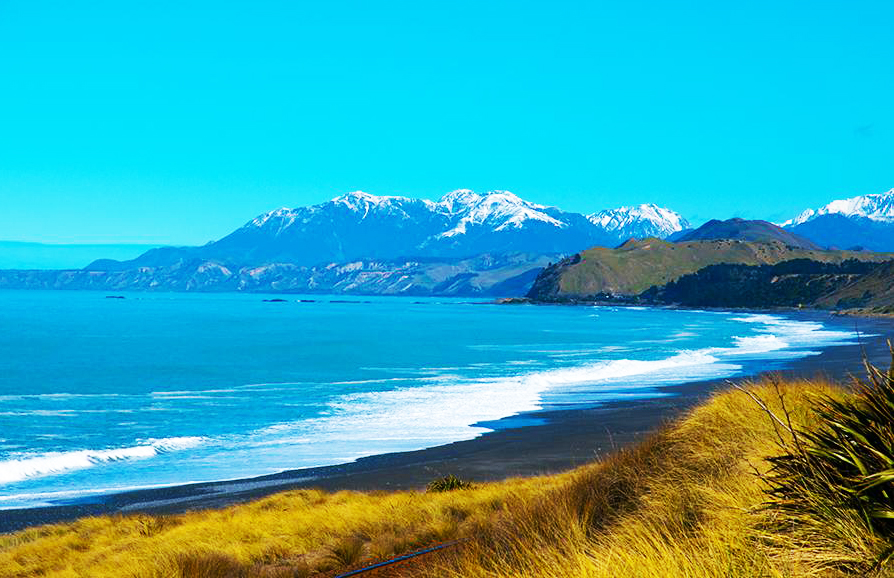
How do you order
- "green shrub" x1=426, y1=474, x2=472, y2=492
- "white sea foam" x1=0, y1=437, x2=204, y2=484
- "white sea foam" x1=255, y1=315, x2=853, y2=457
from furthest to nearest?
1. "white sea foam" x1=255, y1=315, x2=853, y2=457
2. "white sea foam" x1=0, y1=437, x2=204, y2=484
3. "green shrub" x1=426, y1=474, x2=472, y2=492

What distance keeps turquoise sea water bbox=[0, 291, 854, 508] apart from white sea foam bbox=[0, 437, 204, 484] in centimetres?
7

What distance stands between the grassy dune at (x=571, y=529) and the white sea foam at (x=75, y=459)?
8607 mm

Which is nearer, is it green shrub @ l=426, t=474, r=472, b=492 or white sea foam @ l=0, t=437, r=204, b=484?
green shrub @ l=426, t=474, r=472, b=492

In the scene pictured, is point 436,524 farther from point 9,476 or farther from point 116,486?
point 9,476

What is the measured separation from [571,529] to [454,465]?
14748 mm

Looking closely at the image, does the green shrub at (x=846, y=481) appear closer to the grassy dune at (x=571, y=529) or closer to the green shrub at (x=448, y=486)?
the grassy dune at (x=571, y=529)

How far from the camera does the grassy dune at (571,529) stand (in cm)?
565

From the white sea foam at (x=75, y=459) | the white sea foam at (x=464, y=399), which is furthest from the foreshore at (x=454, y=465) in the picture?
the white sea foam at (x=75, y=459)

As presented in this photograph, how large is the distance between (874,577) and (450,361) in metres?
55.9

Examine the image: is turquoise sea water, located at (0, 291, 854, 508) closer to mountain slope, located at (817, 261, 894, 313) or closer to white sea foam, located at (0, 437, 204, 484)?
white sea foam, located at (0, 437, 204, 484)

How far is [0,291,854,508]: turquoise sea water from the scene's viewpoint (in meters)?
24.3

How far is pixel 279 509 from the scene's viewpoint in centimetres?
1512

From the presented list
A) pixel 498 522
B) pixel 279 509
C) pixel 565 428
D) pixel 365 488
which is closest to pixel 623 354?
pixel 565 428

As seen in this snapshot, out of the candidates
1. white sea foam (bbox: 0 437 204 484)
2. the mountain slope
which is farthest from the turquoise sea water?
the mountain slope
